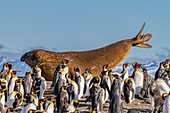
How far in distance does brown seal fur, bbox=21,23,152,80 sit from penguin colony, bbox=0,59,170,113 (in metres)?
4.16

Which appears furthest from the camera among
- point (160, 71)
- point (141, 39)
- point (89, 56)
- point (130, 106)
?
point (141, 39)

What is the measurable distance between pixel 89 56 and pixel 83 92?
8.88m

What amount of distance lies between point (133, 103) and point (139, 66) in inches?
102

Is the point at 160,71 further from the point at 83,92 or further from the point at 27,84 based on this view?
the point at 27,84

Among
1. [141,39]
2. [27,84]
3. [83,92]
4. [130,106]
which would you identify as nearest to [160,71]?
[83,92]

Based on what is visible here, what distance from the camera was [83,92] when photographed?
46.4 feet

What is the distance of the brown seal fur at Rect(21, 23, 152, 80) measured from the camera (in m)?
20.9

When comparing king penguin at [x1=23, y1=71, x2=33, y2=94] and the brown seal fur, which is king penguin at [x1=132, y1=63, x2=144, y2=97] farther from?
the brown seal fur

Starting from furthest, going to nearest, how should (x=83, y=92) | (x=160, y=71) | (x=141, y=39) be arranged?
(x=141, y=39) < (x=160, y=71) < (x=83, y=92)

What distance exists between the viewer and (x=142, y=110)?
483 inches

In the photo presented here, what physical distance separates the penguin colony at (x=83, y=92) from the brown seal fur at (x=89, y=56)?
4.16 m

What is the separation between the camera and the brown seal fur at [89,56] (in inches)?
823

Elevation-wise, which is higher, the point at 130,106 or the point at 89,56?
the point at 89,56

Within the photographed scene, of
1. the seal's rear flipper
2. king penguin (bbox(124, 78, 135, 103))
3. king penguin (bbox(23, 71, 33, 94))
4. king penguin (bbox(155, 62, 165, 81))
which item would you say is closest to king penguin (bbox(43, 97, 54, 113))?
king penguin (bbox(124, 78, 135, 103))
